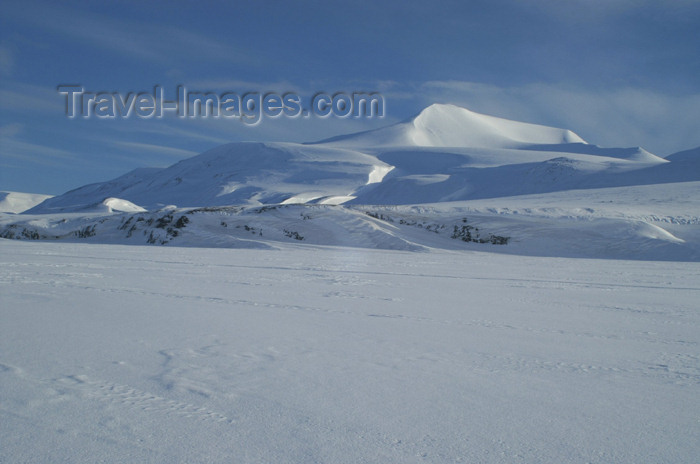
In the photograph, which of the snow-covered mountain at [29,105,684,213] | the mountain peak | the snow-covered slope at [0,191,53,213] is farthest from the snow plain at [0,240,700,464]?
the snow-covered slope at [0,191,53,213]

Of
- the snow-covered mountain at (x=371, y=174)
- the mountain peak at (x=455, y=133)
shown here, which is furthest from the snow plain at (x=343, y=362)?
the mountain peak at (x=455, y=133)

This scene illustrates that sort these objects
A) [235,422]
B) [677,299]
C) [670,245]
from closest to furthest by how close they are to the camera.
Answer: [235,422] < [677,299] < [670,245]

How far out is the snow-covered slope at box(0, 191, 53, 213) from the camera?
109 meters

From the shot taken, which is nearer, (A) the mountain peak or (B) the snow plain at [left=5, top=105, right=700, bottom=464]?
(B) the snow plain at [left=5, top=105, right=700, bottom=464]

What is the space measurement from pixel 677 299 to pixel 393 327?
404cm

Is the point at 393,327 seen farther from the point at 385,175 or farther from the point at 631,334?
the point at 385,175

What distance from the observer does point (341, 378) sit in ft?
8.97

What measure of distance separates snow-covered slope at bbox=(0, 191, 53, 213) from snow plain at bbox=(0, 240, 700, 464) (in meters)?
123

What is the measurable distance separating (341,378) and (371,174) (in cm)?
6703

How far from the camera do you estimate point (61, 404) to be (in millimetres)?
2270

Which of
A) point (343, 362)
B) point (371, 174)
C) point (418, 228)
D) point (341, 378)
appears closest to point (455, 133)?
point (371, 174)

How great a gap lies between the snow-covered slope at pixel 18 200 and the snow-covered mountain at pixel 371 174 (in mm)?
31321

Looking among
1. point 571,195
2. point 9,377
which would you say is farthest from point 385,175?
point 9,377

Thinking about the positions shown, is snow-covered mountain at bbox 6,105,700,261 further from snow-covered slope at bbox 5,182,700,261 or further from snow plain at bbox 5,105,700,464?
snow plain at bbox 5,105,700,464
